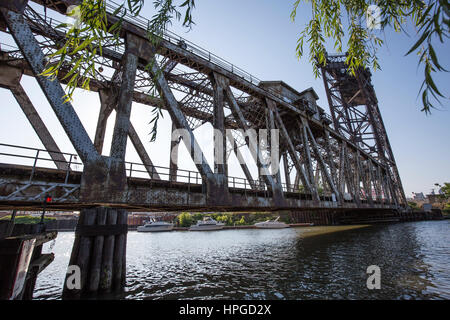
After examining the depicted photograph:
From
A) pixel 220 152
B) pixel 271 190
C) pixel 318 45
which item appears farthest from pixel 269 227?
pixel 318 45

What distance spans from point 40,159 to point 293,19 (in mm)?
7974

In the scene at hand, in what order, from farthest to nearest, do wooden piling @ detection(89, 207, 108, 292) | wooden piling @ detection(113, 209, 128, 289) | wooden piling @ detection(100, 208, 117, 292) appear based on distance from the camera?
wooden piling @ detection(113, 209, 128, 289), wooden piling @ detection(100, 208, 117, 292), wooden piling @ detection(89, 207, 108, 292)

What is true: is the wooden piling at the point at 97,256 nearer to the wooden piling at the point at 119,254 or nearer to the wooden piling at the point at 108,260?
the wooden piling at the point at 108,260

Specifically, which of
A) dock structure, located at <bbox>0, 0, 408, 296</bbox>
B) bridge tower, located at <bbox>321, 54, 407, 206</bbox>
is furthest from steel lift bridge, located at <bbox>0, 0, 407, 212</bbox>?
bridge tower, located at <bbox>321, 54, 407, 206</bbox>

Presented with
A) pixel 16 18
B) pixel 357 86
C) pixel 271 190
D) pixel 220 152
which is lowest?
pixel 271 190

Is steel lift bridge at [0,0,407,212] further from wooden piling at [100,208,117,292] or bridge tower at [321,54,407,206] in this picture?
bridge tower at [321,54,407,206]

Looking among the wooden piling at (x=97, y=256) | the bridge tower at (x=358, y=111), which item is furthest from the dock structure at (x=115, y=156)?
the bridge tower at (x=358, y=111)

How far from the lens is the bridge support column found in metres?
6.46

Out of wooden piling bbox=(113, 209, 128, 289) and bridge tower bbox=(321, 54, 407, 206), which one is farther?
bridge tower bbox=(321, 54, 407, 206)

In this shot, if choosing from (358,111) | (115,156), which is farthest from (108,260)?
(358,111)

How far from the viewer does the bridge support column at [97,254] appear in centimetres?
646

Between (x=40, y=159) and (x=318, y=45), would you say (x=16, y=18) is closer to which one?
(x=40, y=159)

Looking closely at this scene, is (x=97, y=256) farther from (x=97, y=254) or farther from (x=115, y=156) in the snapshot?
(x=115, y=156)
